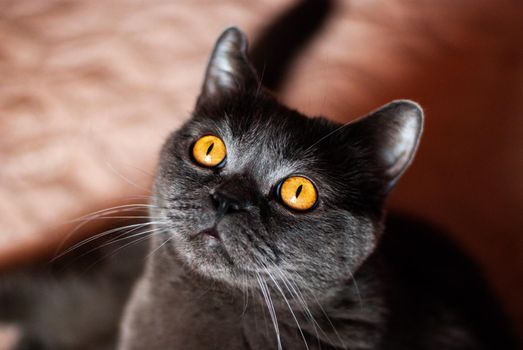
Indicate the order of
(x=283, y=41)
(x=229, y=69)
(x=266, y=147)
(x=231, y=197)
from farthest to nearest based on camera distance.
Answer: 1. (x=283, y=41)
2. (x=229, y=69)
3. (x=266, y=147)
4. (x=231, y=197)

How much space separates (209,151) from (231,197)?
0.57 feet

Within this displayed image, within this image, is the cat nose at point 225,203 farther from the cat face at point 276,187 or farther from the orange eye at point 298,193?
the orange eye at point 298,193

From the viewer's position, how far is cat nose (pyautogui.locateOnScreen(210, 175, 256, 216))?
851 mm

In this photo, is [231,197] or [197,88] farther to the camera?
[197,88]

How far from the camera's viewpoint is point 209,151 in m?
0.99

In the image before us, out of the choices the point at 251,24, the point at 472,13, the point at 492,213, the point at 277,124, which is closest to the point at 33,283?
the point at 277,124

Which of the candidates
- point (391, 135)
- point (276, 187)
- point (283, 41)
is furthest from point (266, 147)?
point (283, 41)

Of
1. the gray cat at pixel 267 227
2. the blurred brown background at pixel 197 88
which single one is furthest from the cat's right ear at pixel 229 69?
the blurred brown background at pixel 197 88

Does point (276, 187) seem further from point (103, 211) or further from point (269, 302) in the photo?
point (103, 211)

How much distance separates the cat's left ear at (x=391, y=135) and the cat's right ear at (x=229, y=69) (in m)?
0.27

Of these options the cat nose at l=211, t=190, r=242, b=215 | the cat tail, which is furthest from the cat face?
the cat tail

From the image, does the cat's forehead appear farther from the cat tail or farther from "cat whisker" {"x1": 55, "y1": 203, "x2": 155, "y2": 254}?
the cat tail

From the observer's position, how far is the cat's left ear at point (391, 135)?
3.25 feet

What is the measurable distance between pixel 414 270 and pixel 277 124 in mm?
632
